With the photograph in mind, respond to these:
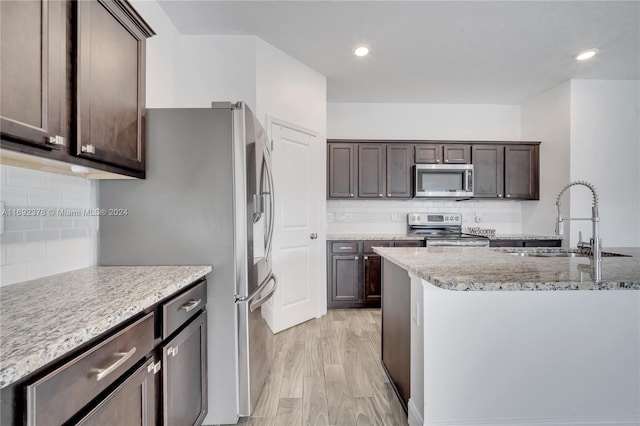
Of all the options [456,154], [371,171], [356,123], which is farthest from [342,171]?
[456,154]

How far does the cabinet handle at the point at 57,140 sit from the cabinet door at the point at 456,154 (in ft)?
13.1

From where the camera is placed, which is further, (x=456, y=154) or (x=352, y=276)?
(x=456, y=154)

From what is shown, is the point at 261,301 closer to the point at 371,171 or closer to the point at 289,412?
the point at 289,412

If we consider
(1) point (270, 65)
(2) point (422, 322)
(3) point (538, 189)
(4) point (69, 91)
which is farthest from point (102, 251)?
(3) point (538, 189)

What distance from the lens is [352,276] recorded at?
3.72 metres

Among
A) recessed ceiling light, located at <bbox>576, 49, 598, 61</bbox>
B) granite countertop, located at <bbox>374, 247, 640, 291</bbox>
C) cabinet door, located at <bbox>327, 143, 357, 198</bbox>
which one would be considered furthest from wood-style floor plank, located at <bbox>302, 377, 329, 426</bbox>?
recessed ceiling light, located at <bbox>576, 49, 598, 61</bbox>

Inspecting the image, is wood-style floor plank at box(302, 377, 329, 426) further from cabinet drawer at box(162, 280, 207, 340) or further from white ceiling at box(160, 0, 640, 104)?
white ceiling at box(160, 0, 640, 104)

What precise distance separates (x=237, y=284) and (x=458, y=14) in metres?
2.66

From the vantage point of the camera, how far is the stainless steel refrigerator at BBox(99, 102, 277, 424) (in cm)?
158

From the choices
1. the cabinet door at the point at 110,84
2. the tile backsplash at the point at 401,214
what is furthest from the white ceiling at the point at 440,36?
the tile backsplash at the point at 401,214

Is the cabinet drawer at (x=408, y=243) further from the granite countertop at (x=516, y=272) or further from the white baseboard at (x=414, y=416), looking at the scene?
the white baseboard at (x=414, y=416)

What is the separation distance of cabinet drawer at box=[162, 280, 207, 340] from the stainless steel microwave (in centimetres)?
320

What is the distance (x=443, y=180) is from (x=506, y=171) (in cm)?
92

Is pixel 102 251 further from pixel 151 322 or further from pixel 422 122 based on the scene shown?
pixel 422 122
